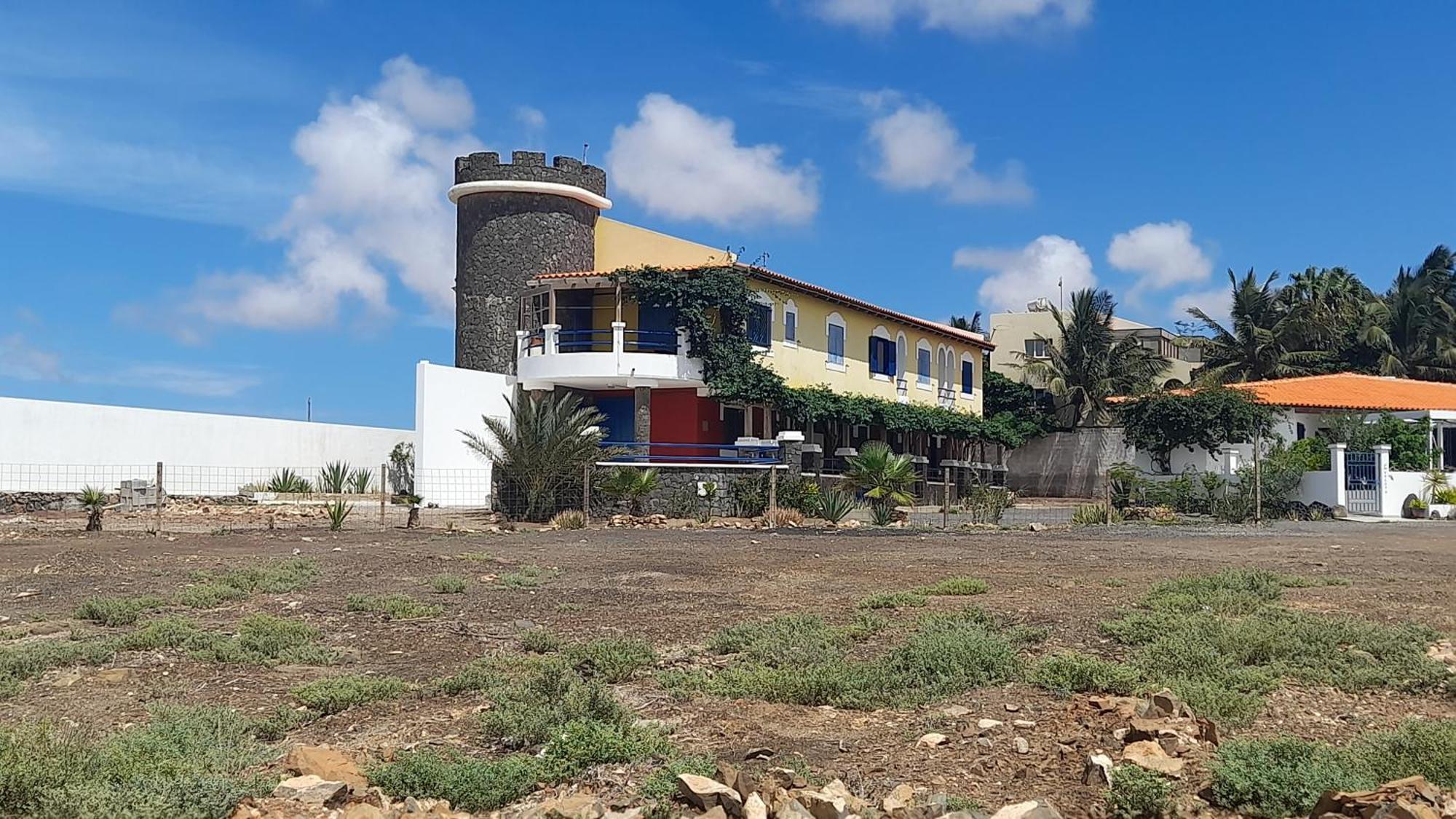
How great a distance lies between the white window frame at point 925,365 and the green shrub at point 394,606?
31.4 m

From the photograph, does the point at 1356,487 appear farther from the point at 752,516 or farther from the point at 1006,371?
the point at 1006,371

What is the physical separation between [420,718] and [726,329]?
26.4 m

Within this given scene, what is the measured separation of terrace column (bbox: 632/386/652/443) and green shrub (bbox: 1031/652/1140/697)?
83.5 ft

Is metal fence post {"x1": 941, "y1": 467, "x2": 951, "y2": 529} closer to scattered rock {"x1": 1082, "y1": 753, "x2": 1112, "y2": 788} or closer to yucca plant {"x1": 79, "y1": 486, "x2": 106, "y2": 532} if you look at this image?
yucca plant {"x1": 79, "y1": 486, "x2": 106, "y2": 532}

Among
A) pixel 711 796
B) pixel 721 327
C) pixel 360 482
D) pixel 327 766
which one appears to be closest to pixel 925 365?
pixel 721 327

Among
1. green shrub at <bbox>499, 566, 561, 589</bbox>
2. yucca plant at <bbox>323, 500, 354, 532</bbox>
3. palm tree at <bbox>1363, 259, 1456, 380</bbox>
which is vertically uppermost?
palm tree at <bbox>1363, 259, 1456, 380</bbox>

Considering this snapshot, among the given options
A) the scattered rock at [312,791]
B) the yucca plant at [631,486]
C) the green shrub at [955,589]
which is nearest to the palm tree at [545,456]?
the yucca plant at [631,486]

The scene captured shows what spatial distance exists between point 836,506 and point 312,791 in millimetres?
21095

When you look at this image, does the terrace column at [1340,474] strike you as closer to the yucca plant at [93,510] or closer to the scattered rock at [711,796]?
the yucca plant at [93,510]

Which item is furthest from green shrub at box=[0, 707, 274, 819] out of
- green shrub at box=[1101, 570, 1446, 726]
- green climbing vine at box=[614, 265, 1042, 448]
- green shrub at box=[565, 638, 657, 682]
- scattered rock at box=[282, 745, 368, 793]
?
green climbing vine at box=[614, 265, 1042, 448]

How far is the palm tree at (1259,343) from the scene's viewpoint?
50.4 meters

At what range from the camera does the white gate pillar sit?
99.8 ft

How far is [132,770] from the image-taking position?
648cm

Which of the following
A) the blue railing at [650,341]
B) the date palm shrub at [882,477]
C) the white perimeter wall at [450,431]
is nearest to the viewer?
the date palm shrub at [882,477]
